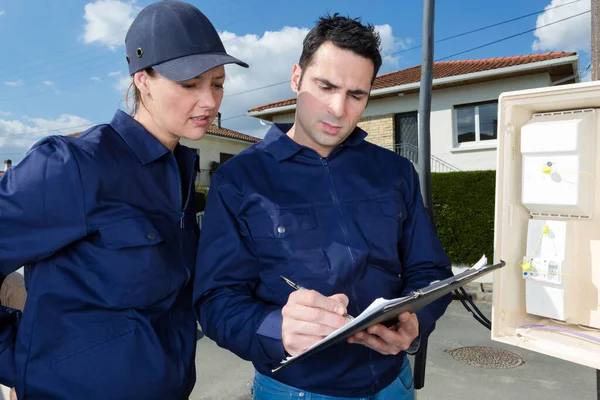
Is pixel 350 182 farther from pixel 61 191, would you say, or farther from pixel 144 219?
pixel 61 191

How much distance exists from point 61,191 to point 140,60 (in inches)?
18.6

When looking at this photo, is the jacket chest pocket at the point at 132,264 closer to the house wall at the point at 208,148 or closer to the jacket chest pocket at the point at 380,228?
the jacket chest pocket at the point at 380,228

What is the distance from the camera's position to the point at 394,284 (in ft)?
5.08

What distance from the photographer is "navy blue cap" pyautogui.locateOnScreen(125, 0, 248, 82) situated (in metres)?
1.41

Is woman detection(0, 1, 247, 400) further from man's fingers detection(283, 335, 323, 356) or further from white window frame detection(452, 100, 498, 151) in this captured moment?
white window frame detection(452, 100, 498, 151)

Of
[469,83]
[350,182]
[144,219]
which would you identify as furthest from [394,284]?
[469,83]

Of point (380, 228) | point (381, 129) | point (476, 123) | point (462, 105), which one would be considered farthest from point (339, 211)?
point (381, 129)

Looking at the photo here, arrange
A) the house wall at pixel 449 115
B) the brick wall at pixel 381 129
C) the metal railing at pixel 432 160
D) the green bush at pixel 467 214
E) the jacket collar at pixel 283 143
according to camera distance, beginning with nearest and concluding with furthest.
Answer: the jacket collar at pixel 283 143, the green bush at pixel 467 214, the house wall at pixel 449 115, the metal railing at pixel 432 160, the brick wall at pixel 381 129

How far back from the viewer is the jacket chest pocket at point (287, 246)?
1420 mm

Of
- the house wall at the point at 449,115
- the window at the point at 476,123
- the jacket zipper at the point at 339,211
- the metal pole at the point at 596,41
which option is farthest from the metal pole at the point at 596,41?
the window at the point at 476,123

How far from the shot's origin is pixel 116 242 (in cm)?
132

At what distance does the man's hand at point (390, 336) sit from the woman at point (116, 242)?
0.56 meters

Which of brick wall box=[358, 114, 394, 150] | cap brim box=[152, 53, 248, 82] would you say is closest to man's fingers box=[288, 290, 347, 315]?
cap brim box=[152, 53, 248, 82]

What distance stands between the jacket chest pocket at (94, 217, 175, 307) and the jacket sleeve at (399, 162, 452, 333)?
31.0 inches
